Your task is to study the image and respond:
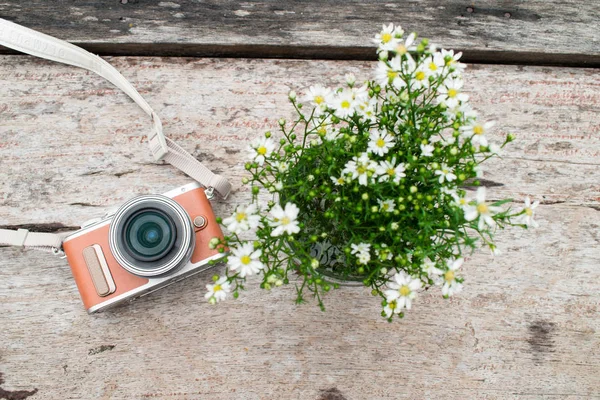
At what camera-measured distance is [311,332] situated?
0.83m

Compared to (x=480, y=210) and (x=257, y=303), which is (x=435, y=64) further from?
(x=257, y=303)

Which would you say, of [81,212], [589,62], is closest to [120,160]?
[81,212]

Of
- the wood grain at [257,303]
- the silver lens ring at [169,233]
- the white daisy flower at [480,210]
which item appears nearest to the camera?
the white daisy flower at [480,210]

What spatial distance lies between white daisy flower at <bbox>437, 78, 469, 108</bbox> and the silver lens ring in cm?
39

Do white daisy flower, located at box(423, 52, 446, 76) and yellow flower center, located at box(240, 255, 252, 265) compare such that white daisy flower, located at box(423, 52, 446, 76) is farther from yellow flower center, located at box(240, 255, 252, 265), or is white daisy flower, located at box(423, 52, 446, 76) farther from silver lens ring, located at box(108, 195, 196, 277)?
silver lens ring, located at box(108, 195, 196, 277)

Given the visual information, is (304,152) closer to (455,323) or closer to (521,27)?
(455,323)

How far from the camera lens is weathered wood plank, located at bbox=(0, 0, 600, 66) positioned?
2.89ft

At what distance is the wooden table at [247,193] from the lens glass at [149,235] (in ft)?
0.37

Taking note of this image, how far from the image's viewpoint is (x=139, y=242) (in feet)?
2.45

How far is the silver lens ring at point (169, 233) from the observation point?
717 mm

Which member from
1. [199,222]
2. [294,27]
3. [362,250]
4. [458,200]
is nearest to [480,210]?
[458,200]

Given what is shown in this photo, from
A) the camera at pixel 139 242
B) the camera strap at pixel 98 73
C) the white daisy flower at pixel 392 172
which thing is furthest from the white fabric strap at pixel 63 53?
the white daisy flower at pixel 392 172

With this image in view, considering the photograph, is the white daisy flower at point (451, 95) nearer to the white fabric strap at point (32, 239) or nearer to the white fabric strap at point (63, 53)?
the white fabric strap at point (63, 53)

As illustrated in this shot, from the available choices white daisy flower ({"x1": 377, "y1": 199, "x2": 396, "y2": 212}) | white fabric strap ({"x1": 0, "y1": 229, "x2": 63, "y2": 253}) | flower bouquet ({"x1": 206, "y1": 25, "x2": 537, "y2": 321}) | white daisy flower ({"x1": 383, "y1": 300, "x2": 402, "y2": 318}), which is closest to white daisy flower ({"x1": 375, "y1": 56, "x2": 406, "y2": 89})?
flower bouquet ({"x1": 206, "y1": 25, "x2": 537, "y2": 321})
